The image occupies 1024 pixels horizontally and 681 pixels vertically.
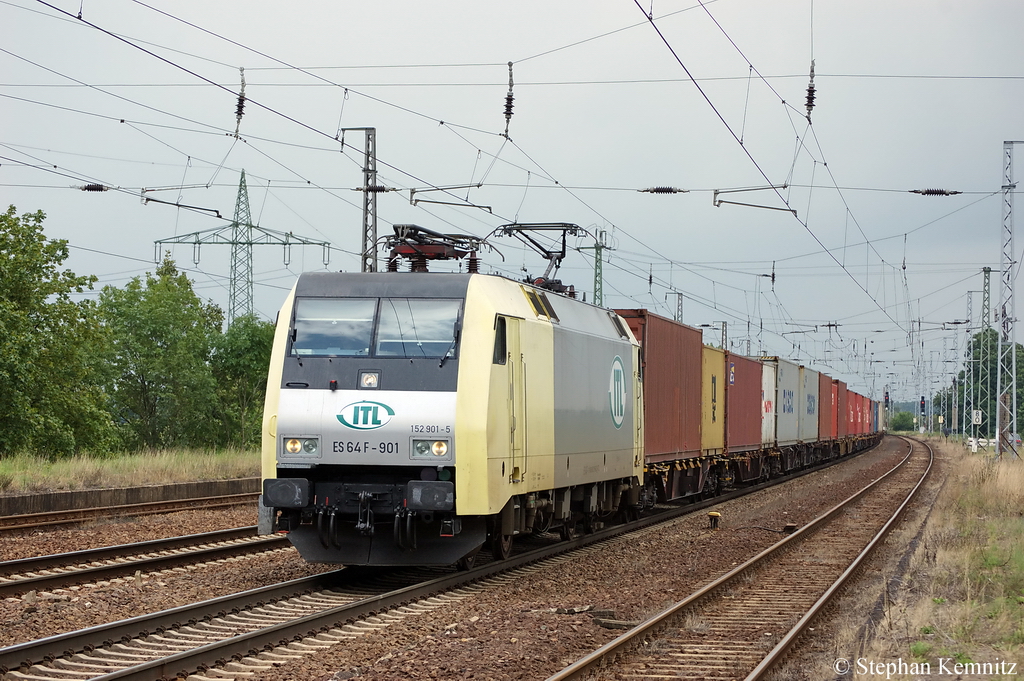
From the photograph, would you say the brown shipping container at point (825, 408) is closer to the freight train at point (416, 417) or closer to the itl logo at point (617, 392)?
the itl logo at point (617, 392)

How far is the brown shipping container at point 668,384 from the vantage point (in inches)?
751

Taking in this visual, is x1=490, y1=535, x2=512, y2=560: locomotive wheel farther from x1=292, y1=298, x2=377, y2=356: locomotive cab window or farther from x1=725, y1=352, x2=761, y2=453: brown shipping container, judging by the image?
x1=725, y1=352, x2=761, y2=453: brown shipping container

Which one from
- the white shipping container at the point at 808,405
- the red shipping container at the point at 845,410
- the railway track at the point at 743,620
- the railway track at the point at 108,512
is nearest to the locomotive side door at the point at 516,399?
the railway track at the point at 743,620

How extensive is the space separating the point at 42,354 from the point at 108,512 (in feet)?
36.8

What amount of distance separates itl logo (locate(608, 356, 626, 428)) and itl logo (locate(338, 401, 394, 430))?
18.4 feet

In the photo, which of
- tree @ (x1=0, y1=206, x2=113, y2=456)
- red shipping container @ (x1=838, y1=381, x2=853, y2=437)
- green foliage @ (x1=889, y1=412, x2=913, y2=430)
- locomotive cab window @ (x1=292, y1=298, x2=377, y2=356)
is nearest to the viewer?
locomotive cab window @ (x1=292, y1=298, x2=377, y2=356)

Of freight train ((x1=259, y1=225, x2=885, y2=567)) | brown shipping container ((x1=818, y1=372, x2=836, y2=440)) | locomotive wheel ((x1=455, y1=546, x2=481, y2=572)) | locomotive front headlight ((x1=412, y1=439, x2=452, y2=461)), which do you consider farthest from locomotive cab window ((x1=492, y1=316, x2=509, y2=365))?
brown shipping container ((x1=818, y1=372, x2=836, y2=440))

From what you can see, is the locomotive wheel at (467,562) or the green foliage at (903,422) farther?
the green foliage at (903,422)

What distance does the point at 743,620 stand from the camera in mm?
10312

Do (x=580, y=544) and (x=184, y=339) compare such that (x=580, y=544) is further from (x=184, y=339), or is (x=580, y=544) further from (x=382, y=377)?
(x=184, y=339)

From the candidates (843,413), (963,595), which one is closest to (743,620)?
(963,595)

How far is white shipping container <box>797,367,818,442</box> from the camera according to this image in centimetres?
3784

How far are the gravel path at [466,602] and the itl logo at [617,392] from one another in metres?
1.86

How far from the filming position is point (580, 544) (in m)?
15.5
